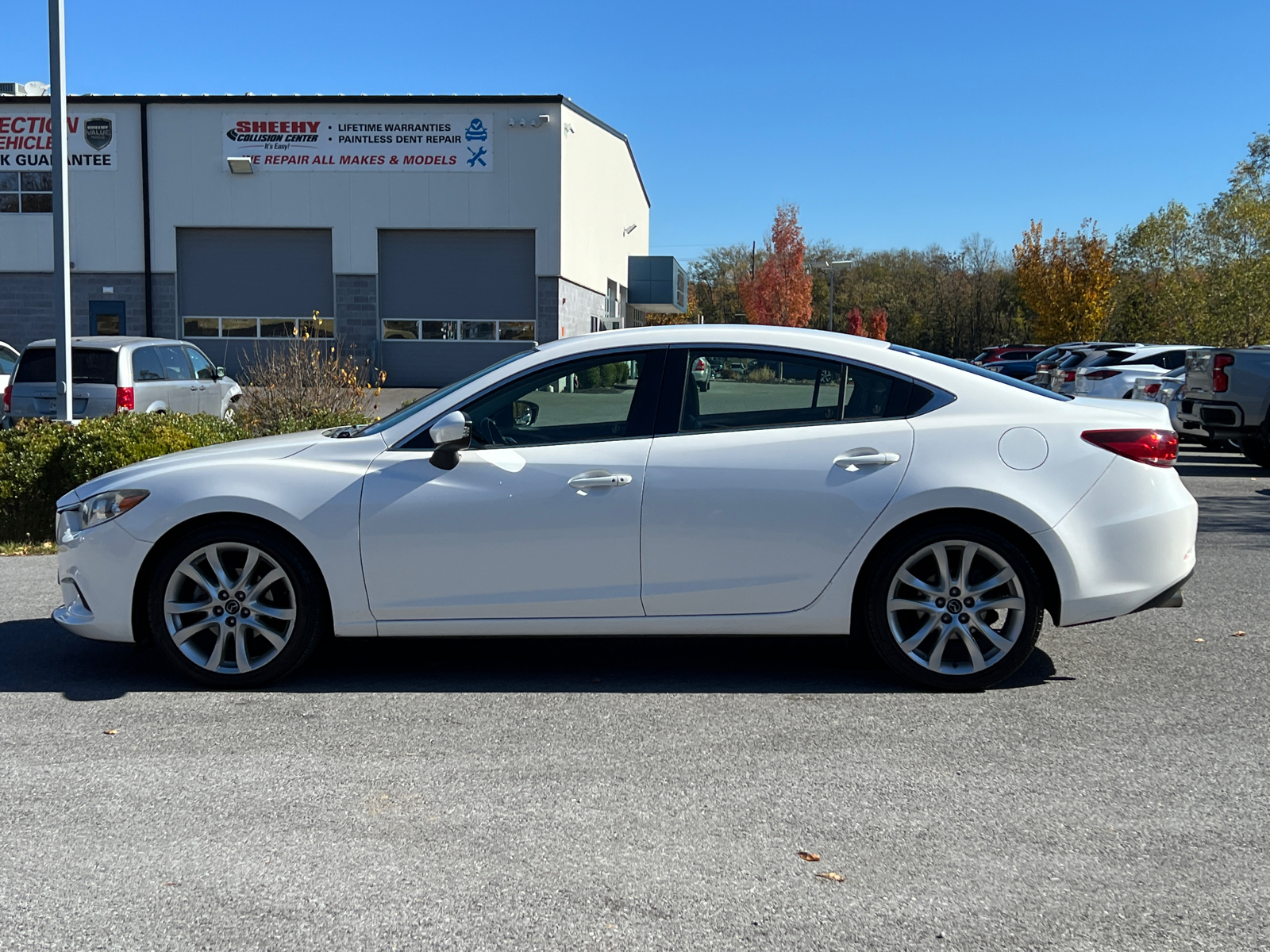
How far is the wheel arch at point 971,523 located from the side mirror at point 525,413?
62.4 inches

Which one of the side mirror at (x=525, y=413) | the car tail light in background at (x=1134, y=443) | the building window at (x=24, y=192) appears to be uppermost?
the building window at (x=24, y=192)

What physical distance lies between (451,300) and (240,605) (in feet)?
99.7

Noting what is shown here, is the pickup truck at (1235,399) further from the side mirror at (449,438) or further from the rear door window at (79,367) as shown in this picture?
the rear door window at (79,367)

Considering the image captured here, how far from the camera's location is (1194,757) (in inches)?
173

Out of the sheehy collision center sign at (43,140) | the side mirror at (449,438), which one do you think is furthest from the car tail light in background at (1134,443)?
the sheehy collision center sign at (43,140)

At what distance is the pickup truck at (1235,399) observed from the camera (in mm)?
14762

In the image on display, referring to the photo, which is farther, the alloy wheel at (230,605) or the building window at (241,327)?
the building window at (241,327)

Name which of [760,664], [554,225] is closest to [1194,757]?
[760,664]

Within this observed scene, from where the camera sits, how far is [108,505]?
5.28 meters

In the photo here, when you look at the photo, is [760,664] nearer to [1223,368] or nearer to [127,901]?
[127,901]

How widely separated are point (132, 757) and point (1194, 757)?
13.0 feet

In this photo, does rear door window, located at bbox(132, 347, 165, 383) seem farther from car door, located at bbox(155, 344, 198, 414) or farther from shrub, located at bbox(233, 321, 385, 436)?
shrub, located at bbox(233, 321, 385, 436)

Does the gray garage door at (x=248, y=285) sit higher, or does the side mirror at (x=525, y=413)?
the gray garage door at (x=248, y=285)

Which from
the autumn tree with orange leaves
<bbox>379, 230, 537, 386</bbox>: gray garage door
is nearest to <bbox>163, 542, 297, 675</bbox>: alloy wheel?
<bbox>379, 230, 537, 386</bbox>: gray garage door
